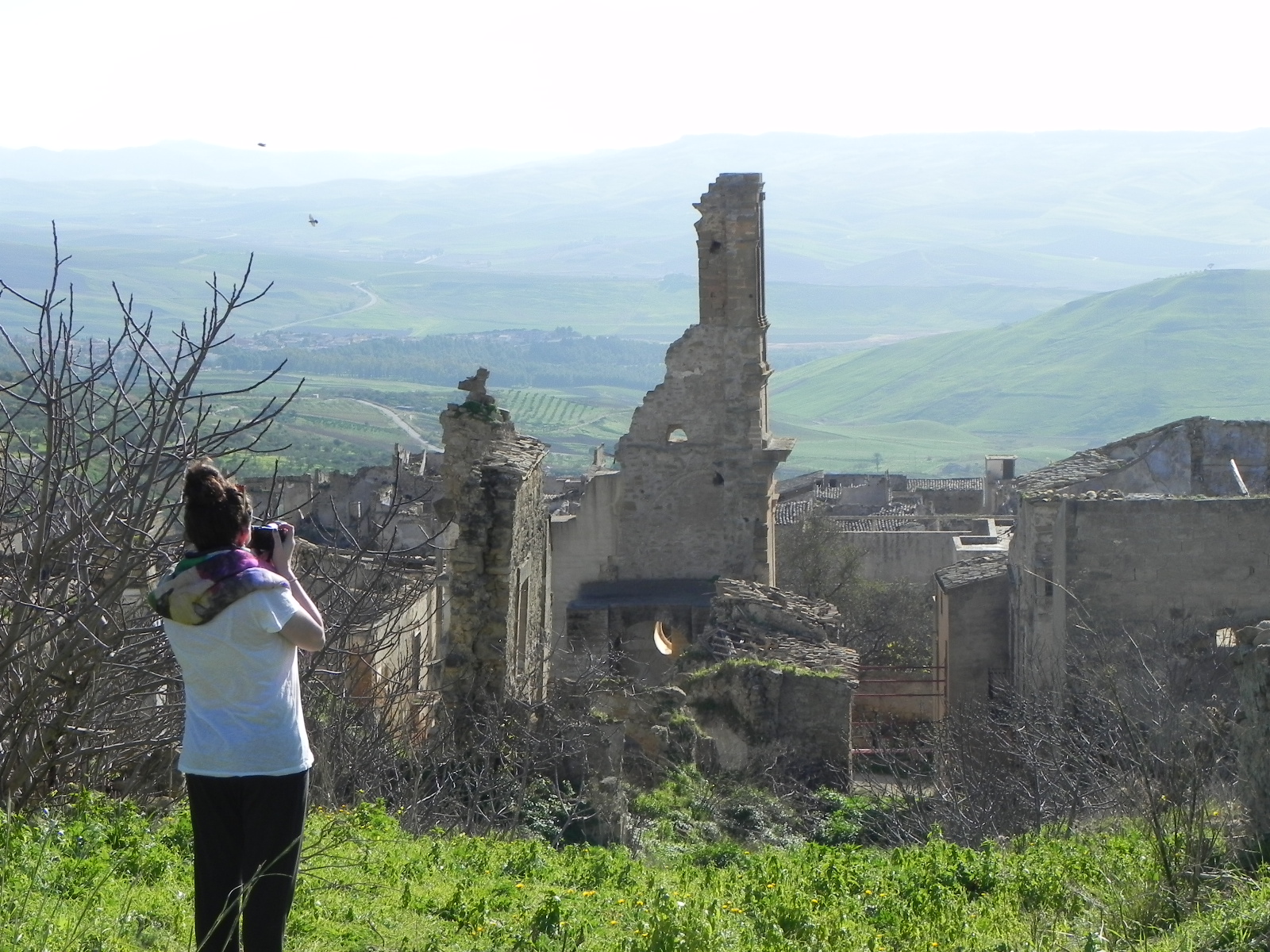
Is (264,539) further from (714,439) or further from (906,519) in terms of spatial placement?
(906,519)

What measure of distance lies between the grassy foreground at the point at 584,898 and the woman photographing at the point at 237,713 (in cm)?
65

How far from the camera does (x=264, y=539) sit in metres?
5.44

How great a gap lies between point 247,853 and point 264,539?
98cm

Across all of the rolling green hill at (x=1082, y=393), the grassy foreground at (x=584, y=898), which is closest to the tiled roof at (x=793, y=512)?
the grassy foreground at (x=584, y=898)

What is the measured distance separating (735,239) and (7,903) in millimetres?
20123

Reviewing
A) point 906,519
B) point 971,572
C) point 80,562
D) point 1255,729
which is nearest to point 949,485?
point 906,519

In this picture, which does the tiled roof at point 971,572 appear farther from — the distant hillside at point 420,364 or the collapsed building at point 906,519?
the distant hillside at point 420,364

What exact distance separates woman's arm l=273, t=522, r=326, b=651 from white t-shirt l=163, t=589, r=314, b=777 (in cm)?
3

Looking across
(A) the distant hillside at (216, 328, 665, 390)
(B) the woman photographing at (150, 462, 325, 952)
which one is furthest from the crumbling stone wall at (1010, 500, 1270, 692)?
(A) the distant hillside at (216, 328, 665, 390)

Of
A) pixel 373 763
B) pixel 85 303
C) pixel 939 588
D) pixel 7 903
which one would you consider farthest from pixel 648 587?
pixel 85 303

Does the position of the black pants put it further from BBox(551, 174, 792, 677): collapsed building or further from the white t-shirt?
BBox(551, 174, 792, 677): collapsed building

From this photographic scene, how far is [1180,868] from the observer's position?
714 cm

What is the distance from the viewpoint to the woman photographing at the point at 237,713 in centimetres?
517

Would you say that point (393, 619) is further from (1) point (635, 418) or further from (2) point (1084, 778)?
(1) point (635, 418)
